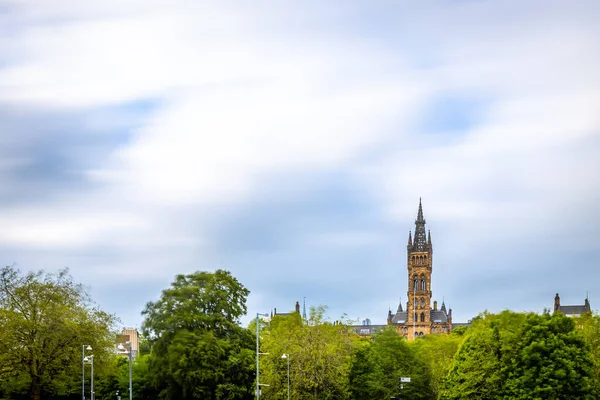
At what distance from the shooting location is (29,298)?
3430 inches

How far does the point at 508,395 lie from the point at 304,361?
867 inches

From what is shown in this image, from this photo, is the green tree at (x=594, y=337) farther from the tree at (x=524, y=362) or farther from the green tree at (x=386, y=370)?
the green tree at (x=386, y=370)

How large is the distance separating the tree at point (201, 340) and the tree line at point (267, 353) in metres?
0.13

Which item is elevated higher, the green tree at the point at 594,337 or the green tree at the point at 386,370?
the green tree at the point at 594,337

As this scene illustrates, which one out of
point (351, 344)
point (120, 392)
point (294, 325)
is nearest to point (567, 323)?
point (351, 344)

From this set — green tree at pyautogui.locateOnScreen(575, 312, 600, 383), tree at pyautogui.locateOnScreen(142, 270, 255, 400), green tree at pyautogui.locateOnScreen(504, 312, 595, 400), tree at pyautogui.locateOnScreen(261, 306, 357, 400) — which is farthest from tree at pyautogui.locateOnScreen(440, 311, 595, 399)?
tree at pyautogui.locateOnScreen(142, 270, 255, 400)

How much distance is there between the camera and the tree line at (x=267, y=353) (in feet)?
257

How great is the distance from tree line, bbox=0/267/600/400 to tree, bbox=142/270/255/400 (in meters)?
0.13

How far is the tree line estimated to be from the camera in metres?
78.3

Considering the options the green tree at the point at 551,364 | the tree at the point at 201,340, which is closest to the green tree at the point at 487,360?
the green tree at the point at 551,364

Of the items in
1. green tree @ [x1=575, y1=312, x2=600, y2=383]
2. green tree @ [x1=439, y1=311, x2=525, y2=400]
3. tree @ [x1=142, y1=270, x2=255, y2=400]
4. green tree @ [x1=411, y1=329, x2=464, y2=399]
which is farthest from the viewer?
green tree @ [x1=411, y1=329, x2=464, y2=399]

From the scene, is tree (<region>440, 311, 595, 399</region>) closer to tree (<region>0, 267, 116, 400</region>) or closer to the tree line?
the tree line

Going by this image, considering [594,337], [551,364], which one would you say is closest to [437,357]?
[594,337]

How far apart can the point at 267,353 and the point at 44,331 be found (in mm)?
21960
